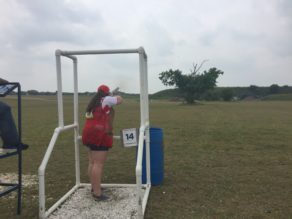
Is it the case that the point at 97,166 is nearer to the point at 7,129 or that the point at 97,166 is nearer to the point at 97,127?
the point at 97,127

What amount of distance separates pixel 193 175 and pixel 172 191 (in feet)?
4.05

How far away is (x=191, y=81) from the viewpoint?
6594cm

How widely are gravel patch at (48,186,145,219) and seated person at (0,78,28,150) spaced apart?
3.62 feet

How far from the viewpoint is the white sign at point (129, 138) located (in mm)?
5570

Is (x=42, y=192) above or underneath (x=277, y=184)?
above

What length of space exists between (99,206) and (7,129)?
67.5 inches

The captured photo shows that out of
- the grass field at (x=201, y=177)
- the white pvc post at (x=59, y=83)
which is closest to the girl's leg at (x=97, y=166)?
the white pvc post at (x=59, y=83)

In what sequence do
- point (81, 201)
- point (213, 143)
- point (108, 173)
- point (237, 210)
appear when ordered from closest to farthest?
point (237, 210) < point (81, 201) < point (108, 173) < point (213, 143)

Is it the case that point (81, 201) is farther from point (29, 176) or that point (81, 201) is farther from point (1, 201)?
point (29, 176)

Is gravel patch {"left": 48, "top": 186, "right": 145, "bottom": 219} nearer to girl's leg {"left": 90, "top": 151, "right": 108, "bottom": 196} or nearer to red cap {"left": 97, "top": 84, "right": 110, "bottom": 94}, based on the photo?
girl's leg {"left": 90, "top": 151, "right": 108, "bottom": 196}

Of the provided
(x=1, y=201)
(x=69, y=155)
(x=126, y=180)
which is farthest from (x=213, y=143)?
(x=1, y=201)

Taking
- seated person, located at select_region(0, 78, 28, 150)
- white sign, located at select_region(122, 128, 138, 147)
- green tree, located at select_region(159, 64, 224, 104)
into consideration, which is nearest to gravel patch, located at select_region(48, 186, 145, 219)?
white sign, located at select_region(122, 128, 138, 147)

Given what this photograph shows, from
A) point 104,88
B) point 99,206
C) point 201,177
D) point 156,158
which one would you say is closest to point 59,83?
point 104,88

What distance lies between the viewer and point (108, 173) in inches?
303
